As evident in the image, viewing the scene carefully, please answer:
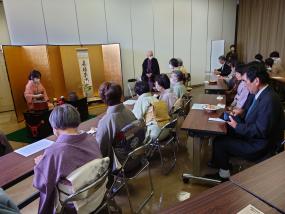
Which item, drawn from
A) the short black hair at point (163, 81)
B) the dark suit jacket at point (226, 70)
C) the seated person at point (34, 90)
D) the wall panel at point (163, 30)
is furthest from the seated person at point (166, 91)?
the wall panel at point (163, 30)

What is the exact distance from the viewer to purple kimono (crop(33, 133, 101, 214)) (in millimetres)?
1299

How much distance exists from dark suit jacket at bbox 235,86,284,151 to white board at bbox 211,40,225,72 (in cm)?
686

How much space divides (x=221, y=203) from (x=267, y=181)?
1.13 feet

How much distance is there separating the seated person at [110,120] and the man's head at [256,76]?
4.16 ft

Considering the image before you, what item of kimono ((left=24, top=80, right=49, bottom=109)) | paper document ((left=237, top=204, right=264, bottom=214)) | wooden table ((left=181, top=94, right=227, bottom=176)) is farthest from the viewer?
kimono ((left=24, top=80, right=49, bottom=109))

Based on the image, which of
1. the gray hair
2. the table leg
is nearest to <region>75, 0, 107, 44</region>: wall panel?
the table leg

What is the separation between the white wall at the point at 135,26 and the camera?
5547 mm

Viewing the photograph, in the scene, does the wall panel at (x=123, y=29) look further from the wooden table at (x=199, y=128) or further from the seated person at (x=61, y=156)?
the seated person at (x=61, y=156)

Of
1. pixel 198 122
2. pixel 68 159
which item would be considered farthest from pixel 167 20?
pixel 68 159

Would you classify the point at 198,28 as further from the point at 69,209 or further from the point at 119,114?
the point at 69,209

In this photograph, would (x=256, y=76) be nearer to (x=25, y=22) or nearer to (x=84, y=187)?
(x=84, y=187)

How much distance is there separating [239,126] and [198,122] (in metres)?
0.43

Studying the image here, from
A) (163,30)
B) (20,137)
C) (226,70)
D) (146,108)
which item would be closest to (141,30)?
(163,30)

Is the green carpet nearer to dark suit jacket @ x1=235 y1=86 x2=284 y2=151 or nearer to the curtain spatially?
dark suit jacket @ x1=235 y1=86 x2=284 y2=151
